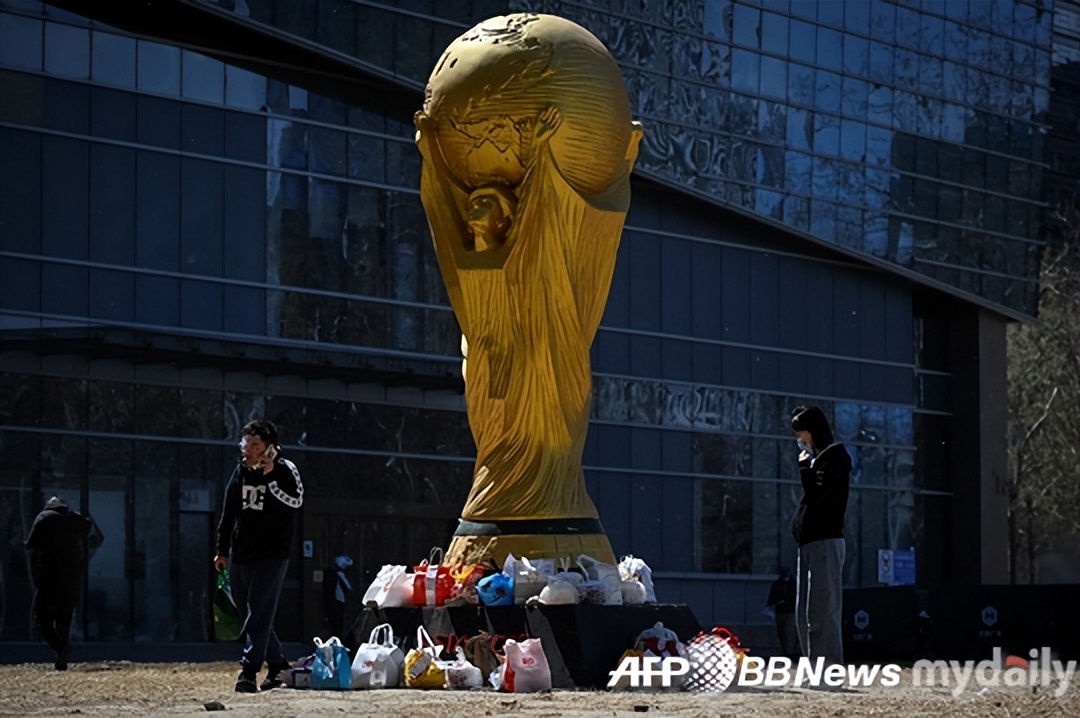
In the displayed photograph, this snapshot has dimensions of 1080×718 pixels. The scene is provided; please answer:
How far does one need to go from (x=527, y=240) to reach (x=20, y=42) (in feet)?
61.9

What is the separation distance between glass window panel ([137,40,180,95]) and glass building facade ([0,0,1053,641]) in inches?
2.2

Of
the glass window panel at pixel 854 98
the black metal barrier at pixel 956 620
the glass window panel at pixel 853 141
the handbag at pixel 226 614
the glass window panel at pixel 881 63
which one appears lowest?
the black metal barrier at pixel 956 620

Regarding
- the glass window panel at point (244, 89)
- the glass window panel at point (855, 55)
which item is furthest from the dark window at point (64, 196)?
the glass window panel at point (855, 55)

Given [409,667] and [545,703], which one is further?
[409,667]

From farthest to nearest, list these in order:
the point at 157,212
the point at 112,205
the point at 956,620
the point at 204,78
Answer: the point at 204,78 → the point at 157,212 → the point at 112,205 → the point at 956,620

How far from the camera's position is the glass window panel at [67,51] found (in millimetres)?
31438

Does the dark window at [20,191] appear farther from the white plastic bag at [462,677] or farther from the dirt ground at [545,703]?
the white plastic bag at [462,677]

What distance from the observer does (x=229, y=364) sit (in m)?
32.3

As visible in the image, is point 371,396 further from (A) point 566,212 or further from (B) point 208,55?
(A) point 566,212

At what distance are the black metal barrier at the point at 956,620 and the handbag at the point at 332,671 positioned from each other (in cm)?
1192

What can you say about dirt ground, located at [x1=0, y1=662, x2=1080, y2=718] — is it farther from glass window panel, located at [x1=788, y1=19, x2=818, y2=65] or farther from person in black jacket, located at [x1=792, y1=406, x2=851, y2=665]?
glass window panel, located at [x1=788, y1=19, x2=818, y2=65]

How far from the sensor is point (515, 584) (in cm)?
1358

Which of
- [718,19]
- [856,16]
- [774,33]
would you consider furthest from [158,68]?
[856,16]

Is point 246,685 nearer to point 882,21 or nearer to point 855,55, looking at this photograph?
point 855,55
